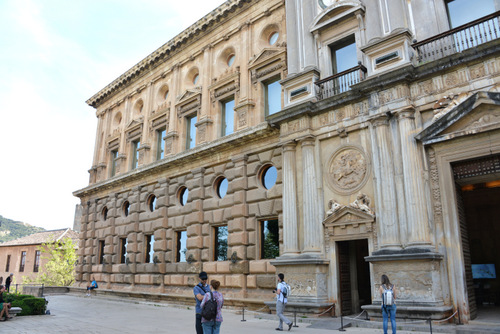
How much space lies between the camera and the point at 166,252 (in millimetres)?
21578

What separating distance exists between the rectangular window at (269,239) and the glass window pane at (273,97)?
542cm

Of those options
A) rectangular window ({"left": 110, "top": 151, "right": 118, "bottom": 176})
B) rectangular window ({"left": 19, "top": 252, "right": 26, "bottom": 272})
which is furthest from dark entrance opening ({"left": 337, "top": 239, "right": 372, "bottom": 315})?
rectangular window ({"left": 19, "top": 252, "right": 26, "bottom": 272})

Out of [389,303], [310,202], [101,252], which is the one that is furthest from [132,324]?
[101,252]

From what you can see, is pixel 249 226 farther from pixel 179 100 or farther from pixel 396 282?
pixel 179 100

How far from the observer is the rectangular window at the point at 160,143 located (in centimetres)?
2517

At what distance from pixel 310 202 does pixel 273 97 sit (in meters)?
6.54

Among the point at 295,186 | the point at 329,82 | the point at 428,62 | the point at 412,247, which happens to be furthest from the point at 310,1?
the point at 412,247

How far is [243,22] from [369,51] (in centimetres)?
896

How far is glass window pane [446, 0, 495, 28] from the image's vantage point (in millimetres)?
13218

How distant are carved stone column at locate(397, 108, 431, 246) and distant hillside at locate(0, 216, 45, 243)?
134 metres

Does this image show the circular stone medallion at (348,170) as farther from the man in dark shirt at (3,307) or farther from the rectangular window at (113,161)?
the rectangular window at (113,161)

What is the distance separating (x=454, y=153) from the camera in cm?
1211

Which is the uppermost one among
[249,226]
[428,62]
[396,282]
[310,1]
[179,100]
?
[310,1]

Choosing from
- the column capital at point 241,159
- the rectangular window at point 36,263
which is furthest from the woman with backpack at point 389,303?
the rectangular window at point 36,263
